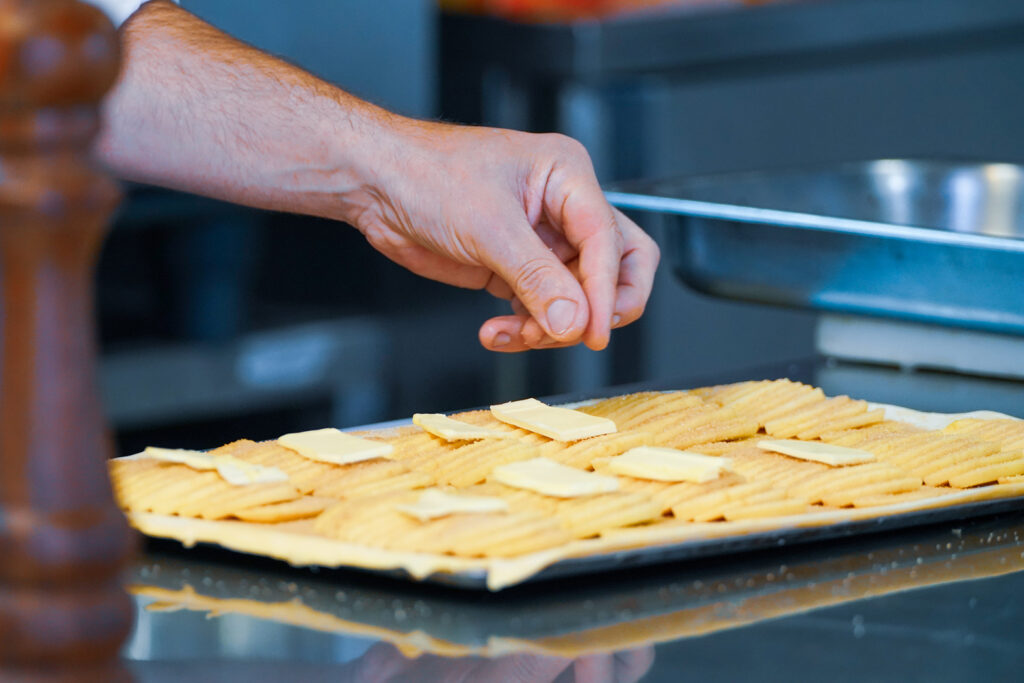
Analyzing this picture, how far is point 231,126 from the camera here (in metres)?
1.74

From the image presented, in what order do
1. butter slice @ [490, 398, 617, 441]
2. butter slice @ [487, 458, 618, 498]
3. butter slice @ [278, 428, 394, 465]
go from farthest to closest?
butter slice @ [490, 398, 617, 441]
butter slice @ [278, 428, 394, 465]
butter slice @ [487, 458, 618, 498]

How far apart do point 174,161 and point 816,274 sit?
0.81 m

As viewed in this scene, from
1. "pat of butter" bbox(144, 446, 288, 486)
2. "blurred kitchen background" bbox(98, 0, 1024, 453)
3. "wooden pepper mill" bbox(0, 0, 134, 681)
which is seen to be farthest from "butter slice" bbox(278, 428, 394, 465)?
"blurred kitchen background" bbox(98, 0, 1024, 453)

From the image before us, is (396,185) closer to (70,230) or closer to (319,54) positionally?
(70,230)

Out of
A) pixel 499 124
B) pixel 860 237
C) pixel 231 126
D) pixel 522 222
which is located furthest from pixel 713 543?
pixel 499 124

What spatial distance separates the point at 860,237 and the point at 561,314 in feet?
1.36

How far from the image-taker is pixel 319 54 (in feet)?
11.8

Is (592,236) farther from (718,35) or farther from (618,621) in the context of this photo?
(718,35)

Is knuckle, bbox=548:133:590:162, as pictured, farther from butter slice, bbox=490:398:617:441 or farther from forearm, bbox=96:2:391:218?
butter slice, bbox=490:398:617:441

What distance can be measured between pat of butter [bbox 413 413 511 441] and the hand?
185 mm

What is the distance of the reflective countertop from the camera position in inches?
34.4

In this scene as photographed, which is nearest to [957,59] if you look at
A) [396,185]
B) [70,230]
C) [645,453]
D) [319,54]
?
[319,54]

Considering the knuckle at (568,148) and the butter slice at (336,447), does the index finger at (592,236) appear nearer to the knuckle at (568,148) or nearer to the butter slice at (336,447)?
the knuckle at (568,148)

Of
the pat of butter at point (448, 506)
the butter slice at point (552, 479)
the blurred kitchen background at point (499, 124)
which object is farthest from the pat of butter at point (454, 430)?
the blurred kitchen background at point (499, 124)
